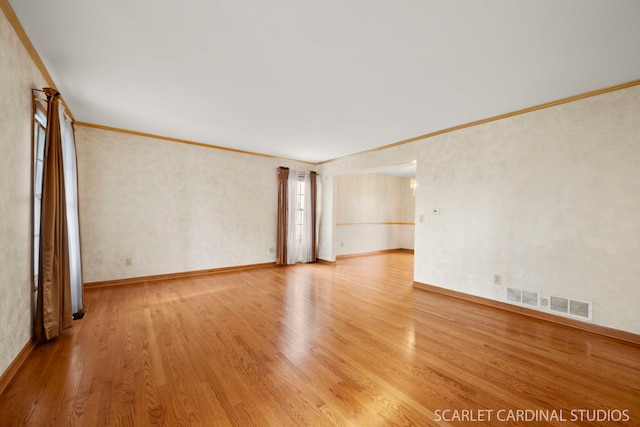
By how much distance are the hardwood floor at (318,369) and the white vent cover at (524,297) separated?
196 millimetres

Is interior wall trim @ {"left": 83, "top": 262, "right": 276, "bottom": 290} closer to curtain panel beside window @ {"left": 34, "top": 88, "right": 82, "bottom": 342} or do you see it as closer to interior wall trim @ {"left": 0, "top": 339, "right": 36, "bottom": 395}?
curtain panel beside window @ {"left": 34, "top": 88, "right": 82, "bottom": 342}

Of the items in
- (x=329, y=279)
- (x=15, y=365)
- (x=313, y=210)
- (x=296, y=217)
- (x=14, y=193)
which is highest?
(x=14, y=193)

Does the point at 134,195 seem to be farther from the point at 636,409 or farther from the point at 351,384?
the point at 636,409

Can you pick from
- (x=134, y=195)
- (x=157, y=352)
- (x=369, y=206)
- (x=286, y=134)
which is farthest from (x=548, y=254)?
→ (x=134, y=195)

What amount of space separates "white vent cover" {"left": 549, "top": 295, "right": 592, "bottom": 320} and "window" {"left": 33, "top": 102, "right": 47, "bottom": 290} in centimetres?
529

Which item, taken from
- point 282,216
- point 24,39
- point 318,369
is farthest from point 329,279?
point 24,39

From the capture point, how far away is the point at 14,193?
6.06 feet

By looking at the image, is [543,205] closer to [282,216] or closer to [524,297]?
[524,297]

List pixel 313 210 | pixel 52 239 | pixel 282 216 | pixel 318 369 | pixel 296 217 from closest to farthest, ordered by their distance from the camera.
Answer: pixel 318 369, pixel 52 239, pixel 282 216, pixel 296 217, pixel 313 210

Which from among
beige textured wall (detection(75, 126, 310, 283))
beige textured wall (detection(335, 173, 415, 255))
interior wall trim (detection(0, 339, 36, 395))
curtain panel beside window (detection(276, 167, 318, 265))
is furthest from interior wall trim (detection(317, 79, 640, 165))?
interior wall trim (detection(0, 339, 36, 395))

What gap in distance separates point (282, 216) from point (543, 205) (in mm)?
4478

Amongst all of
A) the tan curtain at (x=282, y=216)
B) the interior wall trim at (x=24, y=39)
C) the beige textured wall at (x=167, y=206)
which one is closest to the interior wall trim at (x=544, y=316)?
the tan curtain at (x=282, y=216)

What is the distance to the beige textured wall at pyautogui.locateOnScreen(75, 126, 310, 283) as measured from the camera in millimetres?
3926

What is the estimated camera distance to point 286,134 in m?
4.14
